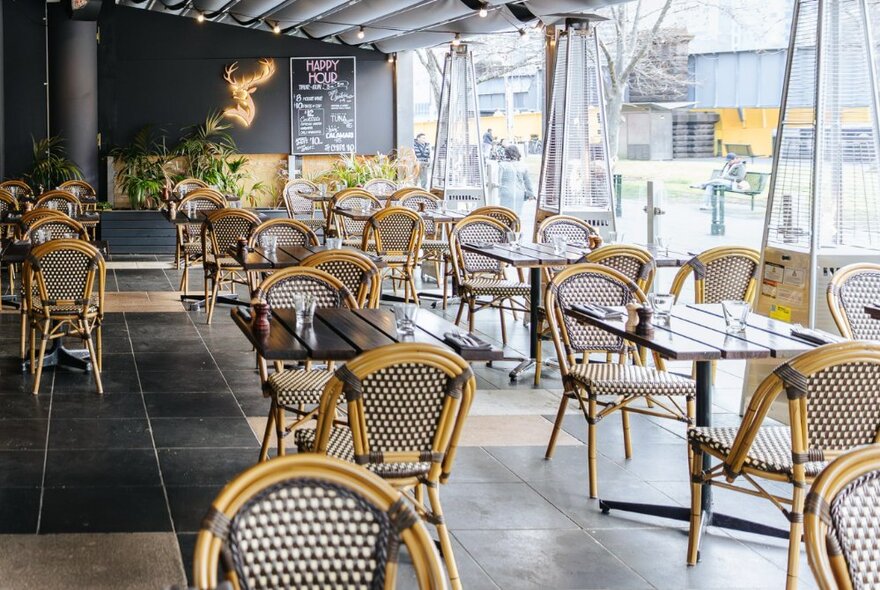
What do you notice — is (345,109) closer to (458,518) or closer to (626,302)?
(626,302)

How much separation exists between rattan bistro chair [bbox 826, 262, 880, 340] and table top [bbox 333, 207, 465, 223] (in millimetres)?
5079

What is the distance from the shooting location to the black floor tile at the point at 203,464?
191 inches

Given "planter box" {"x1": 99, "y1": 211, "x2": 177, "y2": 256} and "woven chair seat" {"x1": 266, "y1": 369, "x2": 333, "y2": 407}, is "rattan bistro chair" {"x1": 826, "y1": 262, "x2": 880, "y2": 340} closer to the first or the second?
"woven chair seat" {"x1": 266, "y1": 369, "x2": 333, "y2": 407}

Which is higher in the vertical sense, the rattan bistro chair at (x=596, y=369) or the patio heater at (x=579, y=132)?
the patio heater at (x=579, y=132)

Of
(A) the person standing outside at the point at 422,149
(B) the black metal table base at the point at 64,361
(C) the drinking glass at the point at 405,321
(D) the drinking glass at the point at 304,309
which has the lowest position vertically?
(B) the black metal table base at the point at 64,361

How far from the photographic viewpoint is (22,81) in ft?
47.8

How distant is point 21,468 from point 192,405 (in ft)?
4.59

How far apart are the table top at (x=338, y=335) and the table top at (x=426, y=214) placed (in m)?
5.06

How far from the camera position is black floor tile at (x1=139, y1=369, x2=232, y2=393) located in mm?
6621

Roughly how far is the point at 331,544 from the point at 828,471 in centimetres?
97

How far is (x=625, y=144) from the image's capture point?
11.2m

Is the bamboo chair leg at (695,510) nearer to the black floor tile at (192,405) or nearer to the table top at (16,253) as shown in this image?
the black floor tile at (192,405)

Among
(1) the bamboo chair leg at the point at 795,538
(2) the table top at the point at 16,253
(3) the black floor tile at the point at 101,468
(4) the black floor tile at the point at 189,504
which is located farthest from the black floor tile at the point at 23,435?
(1) the bamboo chair leg at the point at 795,538

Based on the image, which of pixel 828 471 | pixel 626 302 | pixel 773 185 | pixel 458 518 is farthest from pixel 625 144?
pixel 828 471
